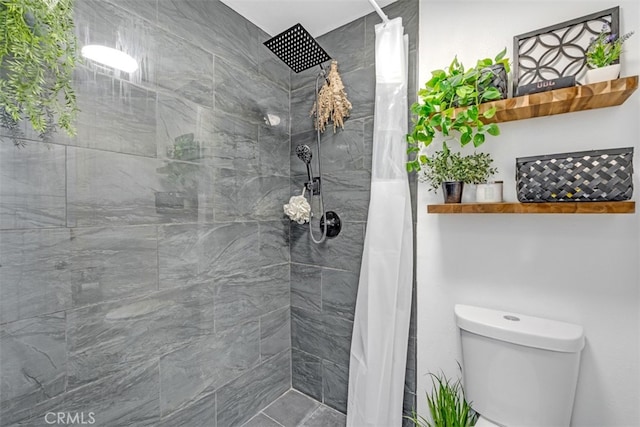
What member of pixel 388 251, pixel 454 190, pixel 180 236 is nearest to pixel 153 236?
pixel 180 236

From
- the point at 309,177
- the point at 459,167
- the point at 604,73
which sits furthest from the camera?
the point at 309,177

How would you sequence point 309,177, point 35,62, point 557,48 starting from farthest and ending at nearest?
point 309,177 → point 557,48 → point 35,62

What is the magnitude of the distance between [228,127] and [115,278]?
893 millimetres

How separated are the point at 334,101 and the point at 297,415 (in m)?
1.86

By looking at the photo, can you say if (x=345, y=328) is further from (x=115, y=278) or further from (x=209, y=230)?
(x=115, y=278)

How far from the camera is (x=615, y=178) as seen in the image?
0.94m

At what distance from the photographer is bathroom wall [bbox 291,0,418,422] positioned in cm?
160

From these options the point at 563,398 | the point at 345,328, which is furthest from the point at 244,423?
the point at 563,398

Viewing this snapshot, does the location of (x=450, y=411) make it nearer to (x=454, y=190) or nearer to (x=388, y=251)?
(x=388, y=251)

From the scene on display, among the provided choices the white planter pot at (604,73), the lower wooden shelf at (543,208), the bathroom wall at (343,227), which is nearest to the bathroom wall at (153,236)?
the bathroom wall at (343,227)

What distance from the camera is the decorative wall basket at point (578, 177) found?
94cm

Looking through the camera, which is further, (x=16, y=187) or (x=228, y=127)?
(x=228, y=127)

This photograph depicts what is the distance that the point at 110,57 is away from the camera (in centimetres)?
112

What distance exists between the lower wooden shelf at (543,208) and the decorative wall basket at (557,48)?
50cm
